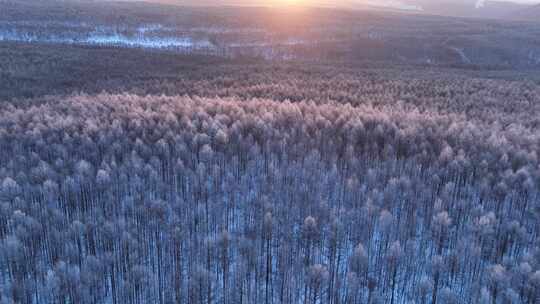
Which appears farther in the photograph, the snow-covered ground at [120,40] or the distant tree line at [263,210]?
the snow-covered ground at [120,40]

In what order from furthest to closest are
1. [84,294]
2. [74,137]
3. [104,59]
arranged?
[104,59] → [74,137] → [84,294]

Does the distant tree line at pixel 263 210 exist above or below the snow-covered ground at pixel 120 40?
below

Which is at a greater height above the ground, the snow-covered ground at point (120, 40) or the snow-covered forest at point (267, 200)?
the snow-covered ground at point (120, 40)

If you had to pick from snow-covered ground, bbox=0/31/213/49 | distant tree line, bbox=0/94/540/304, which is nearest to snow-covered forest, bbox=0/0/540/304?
distant tree line, bbox=0/94/540/304

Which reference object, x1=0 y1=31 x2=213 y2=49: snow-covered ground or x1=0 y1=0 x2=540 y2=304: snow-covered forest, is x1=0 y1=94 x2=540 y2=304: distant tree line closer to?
x1=0 y1=0 x2=540 y2=304: snow-covered forest

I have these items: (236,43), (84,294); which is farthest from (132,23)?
(84,294)

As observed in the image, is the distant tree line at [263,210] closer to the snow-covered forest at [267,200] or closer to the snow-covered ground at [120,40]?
the snow-covered forest at [267,200]

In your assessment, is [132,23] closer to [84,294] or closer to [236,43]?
[236,43]

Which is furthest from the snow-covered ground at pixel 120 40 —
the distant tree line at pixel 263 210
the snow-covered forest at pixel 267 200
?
the distant tree line at pixel 263 210
